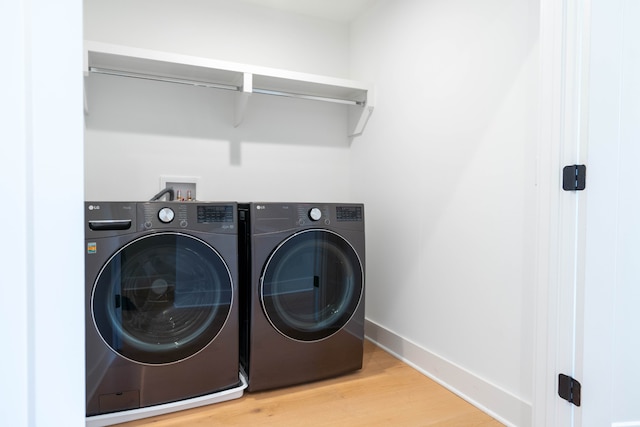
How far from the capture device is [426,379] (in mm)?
1832

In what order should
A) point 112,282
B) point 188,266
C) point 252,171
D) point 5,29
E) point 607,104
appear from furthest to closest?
point 252,171 → point 188,266 → point 112,282 → point 607,104 → point 5,29

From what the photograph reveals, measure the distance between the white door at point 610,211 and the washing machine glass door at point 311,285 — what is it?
975 mm

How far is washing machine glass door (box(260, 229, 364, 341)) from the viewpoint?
1.73 m

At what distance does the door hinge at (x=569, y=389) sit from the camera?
3.93 feet

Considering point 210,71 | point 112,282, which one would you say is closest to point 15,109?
point 112,282

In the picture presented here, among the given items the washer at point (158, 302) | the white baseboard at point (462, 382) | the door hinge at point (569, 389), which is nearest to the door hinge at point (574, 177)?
the door hinge at point (569, 389)

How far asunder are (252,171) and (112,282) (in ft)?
3.76

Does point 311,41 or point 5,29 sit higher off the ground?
point 311,41

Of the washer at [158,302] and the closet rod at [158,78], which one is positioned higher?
the closet rod at [158,78]

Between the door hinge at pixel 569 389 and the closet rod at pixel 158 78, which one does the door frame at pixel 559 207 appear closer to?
the door hinge at pixel 569 389

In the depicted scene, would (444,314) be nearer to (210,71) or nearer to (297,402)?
(297,402)

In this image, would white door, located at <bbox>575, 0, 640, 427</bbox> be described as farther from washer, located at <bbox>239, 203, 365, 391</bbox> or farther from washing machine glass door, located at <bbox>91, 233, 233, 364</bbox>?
washing machine glass door, located at <bbox>91, 233, 233, 364</bbox>

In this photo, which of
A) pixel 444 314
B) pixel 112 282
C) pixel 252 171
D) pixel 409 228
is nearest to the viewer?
pixel 112 282

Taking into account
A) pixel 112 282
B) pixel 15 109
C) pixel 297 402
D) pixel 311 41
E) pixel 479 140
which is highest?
pixel 311 41
